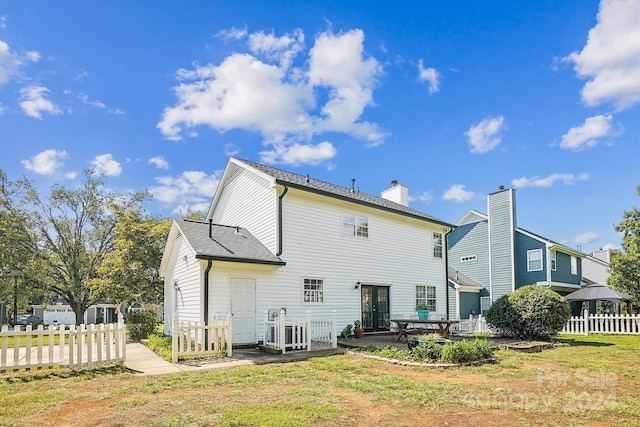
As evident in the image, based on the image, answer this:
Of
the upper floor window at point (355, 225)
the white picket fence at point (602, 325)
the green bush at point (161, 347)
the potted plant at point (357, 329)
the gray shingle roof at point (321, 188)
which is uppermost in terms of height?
the gray shingle roof at point (321, 188)

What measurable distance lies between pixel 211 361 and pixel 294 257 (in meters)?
5.05

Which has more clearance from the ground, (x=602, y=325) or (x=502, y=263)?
(x=502, y=263)

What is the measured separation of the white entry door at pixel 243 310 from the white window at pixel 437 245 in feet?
33.7

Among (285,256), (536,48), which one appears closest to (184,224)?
(285,256)

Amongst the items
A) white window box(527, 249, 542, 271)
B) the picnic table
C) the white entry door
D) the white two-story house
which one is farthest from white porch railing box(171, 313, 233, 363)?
white window box(527, 249, 542, 271)

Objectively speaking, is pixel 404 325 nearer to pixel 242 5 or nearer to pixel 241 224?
pixel 241 224

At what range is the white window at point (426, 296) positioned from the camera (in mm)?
18562

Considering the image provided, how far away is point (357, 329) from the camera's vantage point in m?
15.1

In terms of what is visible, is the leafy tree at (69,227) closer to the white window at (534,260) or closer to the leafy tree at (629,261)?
the white window at (534,260)

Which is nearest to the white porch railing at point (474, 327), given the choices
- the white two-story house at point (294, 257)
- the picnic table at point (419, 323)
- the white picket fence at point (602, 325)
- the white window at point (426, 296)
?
the white two-story house at point (294, 257)

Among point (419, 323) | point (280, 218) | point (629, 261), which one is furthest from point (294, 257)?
point (629, 261)

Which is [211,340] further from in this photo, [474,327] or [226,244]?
[474,327]

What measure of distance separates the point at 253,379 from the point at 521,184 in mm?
23518

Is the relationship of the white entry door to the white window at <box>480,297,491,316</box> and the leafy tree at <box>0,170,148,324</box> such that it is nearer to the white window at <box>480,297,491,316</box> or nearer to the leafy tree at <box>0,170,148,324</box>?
the white window at <box>480,297,491,316</box>
